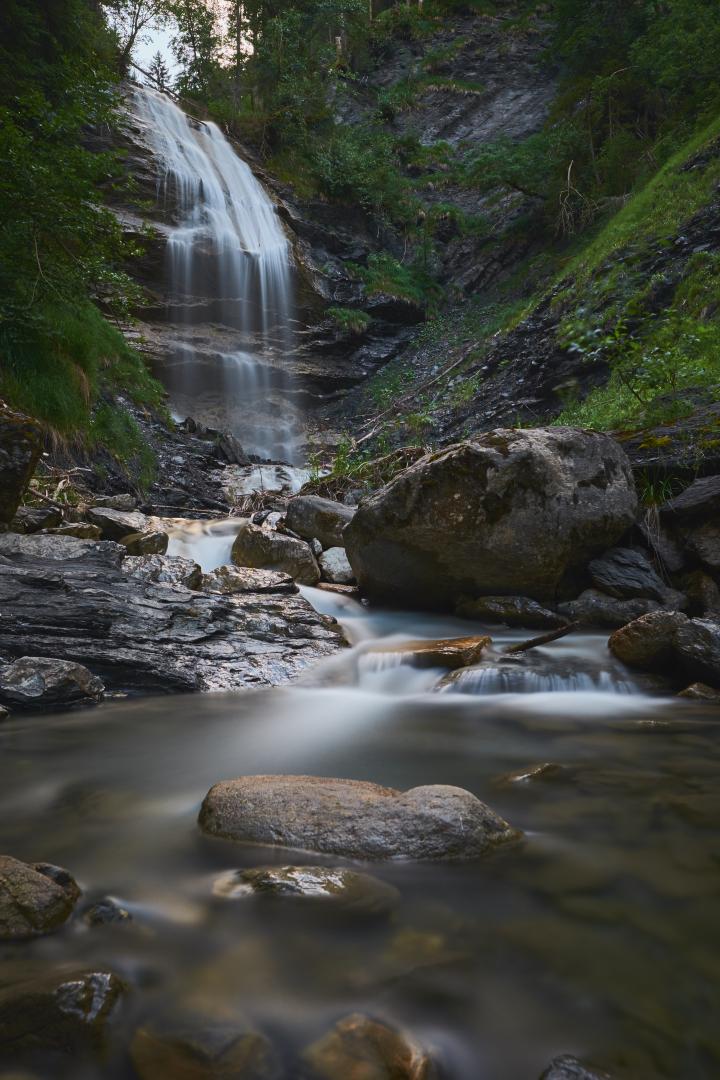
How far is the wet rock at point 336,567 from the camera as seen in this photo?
7445 millimetres

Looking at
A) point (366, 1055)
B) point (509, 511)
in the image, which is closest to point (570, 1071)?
point (366, 1055)

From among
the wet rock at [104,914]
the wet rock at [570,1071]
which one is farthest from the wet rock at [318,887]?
the wet rock at [570,1071]

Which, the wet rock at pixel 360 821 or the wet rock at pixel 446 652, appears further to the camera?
the wet rock at pixel 446 652

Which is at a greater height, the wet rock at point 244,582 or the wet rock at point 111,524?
the wet rock at point 111,524

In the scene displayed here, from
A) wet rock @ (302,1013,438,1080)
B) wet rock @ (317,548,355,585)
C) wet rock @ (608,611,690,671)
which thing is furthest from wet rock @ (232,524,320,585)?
wet rock @ (302,1013,438,1080)

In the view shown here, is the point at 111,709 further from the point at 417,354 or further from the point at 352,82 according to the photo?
the point at 352,82

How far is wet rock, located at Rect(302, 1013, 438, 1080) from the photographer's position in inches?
50.6

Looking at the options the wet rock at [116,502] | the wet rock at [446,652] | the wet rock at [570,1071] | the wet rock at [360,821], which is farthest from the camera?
the wet rock at [116,502]

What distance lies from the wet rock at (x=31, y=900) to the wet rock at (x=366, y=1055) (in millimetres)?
801

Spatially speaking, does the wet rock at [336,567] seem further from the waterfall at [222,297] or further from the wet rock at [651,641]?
the waterfall at [222,297]

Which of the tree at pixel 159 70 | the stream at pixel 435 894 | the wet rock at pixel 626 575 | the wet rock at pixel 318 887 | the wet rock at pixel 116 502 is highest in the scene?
the tree at pixel 159 70

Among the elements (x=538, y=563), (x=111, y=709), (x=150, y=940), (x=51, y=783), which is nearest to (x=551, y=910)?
(x=150, y=940)

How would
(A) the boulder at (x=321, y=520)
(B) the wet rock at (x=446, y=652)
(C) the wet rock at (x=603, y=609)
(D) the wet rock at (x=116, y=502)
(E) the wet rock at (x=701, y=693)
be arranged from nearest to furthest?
1. (E) the wet rock at (x=701, y=693)
2. (B) the wet rock at (x=446, y=652)
3. (C) the wet rock at (x=603, y=609)
4. (A) the boulder at (x=321, y=520)
5. (D) the wet rock at (x=116, y=502)

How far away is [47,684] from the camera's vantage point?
4023 mm
